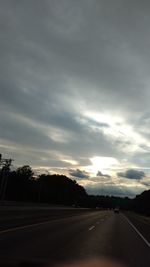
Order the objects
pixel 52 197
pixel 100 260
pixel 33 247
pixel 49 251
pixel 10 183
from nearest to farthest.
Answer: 1. pixel 100 260
2. pixel 49 251
3. pixel 33 247
4. pixel 10 183
5. pixel 52 197

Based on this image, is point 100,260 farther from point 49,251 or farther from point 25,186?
point 25,186

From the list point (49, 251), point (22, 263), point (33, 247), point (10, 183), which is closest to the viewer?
point (22, 263)

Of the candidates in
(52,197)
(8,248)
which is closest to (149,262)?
(8,248)

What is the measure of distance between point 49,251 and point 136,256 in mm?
2880

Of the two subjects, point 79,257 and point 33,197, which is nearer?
point 79,257

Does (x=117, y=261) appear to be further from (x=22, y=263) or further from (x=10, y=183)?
(x=10, y=183)

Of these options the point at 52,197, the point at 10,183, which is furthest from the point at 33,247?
the point at 52,197

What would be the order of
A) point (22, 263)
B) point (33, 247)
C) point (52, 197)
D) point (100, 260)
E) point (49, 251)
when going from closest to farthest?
point (22, 263), point (100, 260), point (49, 251), point (33, 247), point (52, 197)

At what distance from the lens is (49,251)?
12828 millimetres

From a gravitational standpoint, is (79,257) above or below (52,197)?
below

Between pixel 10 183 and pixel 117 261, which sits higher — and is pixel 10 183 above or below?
above

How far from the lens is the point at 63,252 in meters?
12.9

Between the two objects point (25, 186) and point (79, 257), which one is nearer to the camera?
point (79, 257)

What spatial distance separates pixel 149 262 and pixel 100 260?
5.01ft
